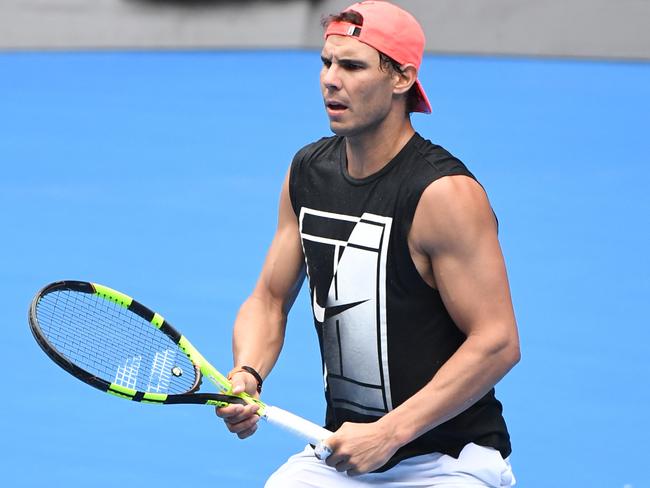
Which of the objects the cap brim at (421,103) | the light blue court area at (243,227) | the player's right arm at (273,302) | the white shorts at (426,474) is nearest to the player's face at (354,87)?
the cap brim at (421,103)

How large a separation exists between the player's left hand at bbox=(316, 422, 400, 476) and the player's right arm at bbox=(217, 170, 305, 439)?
500mm

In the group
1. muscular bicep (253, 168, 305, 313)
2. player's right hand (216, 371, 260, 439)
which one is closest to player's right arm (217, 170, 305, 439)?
muscular bicep (253, 168, 305, 313)

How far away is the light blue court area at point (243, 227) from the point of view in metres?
5.69

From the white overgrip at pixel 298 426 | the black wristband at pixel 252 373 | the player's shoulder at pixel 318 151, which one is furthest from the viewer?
the player's shoulder at pixel 318 151

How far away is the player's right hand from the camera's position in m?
3.72

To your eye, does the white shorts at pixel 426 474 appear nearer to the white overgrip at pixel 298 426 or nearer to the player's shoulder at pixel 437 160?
the white overgrip at pixel 298 426

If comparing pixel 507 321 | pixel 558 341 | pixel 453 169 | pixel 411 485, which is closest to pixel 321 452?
pixel 411 485

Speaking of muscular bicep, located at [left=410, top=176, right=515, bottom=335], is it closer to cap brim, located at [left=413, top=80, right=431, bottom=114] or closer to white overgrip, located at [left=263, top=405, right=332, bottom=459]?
cap brim, located at [left=413, top=80, right=431, bottom=114]

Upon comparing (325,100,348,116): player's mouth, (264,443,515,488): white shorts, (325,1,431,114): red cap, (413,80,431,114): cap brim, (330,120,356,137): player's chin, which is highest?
(325,1,431,114): red cap

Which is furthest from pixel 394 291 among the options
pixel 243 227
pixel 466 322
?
pixel 243 227

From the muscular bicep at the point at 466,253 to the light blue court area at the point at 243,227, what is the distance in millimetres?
1975

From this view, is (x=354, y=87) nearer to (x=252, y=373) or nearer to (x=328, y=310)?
(x=328, y=310)

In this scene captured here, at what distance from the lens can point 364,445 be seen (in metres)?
3.56

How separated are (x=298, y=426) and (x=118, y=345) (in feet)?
2.19
